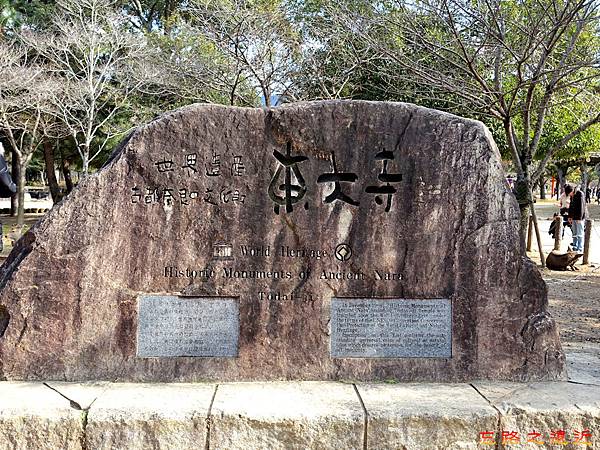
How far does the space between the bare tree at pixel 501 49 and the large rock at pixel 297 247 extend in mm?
4546

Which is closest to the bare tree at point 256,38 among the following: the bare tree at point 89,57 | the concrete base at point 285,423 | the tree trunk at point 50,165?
the bare tree at point 89,57

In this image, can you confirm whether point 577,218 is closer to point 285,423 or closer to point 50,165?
point 285,423

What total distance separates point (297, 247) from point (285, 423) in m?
1.15

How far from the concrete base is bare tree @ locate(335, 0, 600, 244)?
5.55 meters

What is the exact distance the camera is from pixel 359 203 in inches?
158

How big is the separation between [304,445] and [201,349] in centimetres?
96

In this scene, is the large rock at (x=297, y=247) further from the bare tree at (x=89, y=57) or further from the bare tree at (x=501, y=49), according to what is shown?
the bare tree at (x=89, y=57)

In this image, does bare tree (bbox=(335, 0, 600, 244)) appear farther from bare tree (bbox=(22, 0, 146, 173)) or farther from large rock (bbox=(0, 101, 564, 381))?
bare tree (bbox=(22, 0, 146, 173))

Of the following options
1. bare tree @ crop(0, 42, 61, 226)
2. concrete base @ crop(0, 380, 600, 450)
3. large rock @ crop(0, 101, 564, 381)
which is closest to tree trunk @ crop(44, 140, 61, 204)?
bare tree @ crop(0, 42, 61, 226)

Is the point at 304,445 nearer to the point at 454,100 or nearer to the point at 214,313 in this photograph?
the point at 214,313

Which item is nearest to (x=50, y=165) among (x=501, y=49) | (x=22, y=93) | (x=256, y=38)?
(x=22, y=93)

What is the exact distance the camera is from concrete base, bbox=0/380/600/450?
3.37 metres

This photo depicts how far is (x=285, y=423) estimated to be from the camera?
11.1 ft

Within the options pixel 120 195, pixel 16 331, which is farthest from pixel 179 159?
pixel 16 331
